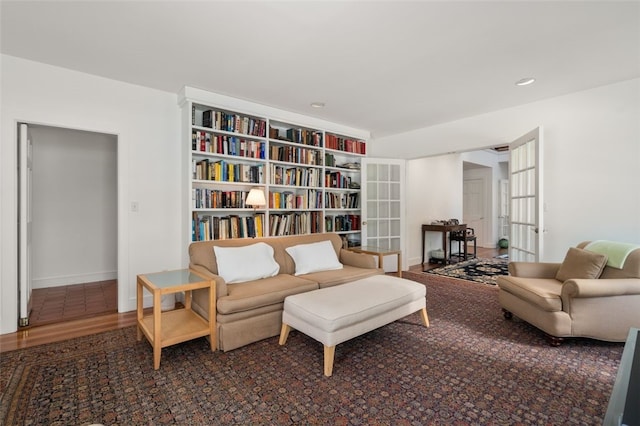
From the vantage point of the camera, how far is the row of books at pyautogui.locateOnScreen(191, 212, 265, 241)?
3383mm

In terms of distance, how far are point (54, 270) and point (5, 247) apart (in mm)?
1885

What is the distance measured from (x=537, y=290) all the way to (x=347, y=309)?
5.39 feet

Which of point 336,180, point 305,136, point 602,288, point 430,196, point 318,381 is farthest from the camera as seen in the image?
point 430,196

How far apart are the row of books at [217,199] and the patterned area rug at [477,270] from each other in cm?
339

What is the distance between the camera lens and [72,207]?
4.37 m

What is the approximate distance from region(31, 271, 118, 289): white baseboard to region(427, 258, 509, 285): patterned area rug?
5086 millimetres

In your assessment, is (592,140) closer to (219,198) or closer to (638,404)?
(638,404)

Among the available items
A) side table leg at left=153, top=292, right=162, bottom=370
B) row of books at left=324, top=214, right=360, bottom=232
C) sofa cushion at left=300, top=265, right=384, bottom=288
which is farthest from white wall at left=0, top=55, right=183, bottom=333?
row of books at left=324, top=214, right=360, bottom=232

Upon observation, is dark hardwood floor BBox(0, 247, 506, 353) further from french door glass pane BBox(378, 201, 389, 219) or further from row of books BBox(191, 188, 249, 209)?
french door glass pane BBox(378, 201, 389, 219)

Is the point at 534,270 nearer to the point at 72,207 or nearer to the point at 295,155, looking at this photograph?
the point at 295,155

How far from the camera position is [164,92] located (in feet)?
11.1

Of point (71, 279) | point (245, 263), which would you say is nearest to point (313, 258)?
point (245, 263)

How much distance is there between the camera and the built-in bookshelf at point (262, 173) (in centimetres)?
341

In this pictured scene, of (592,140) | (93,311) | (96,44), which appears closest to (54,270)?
(93,311)
